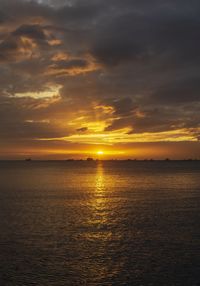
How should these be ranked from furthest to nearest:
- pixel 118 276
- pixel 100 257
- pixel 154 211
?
pixel 154 211
pixel 100 257
pixel 118 276

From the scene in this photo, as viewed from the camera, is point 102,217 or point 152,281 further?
point 102,217

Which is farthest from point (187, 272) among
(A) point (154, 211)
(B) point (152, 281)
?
(A) point (154, 211)

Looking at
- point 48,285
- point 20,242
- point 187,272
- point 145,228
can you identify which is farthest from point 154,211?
point 48,285

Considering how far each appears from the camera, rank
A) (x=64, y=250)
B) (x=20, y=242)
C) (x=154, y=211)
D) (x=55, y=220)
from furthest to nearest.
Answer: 1. (x=154, y=211)
2. (x=55, y=220)
3. (x=20, y=242)
4. (x=64, y=250)

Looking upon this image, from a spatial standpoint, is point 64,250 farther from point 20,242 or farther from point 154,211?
point 154,211

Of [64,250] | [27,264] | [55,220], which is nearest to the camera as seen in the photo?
[27,264]

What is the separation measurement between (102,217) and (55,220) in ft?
21.5

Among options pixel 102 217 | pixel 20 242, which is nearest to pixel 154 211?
pixel 102 217

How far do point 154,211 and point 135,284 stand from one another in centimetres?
3231

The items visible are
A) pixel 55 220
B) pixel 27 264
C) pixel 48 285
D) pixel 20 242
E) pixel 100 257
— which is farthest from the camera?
pixel 55 220

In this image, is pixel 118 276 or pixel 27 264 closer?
pixel 118 276

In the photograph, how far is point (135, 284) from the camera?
955 inches

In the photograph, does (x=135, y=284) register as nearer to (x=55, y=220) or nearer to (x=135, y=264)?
(x=135, y=264)

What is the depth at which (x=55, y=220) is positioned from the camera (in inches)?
1881
